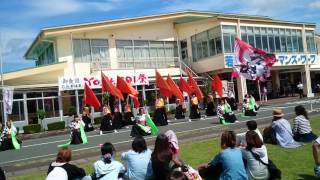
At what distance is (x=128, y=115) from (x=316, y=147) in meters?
18.8

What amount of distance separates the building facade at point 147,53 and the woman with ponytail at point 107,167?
2395 centimetres

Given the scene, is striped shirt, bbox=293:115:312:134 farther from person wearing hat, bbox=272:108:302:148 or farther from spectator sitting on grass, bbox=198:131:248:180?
Answer: spectator sitting on grass, bbox=198:131:248:180

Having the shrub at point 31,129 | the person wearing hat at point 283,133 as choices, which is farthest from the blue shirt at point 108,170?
the shrub at point 31,129

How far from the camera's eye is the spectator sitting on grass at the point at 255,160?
772 cm

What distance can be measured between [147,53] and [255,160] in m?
33.0

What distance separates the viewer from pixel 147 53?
4034 centimetres

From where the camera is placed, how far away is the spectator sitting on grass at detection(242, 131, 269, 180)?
772 centimetres

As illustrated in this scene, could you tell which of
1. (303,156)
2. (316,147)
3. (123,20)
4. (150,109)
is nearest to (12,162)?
(303,156)

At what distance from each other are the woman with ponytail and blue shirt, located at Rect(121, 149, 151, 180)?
0.63ft

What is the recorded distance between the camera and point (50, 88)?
32312mm

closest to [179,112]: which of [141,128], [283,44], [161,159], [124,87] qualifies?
[124,87]

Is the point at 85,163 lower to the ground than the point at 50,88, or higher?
lower

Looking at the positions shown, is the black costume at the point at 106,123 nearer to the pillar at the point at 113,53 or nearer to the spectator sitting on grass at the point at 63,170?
the pillar at the point at 113,53

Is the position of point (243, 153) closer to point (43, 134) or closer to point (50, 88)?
point (43, 134)
